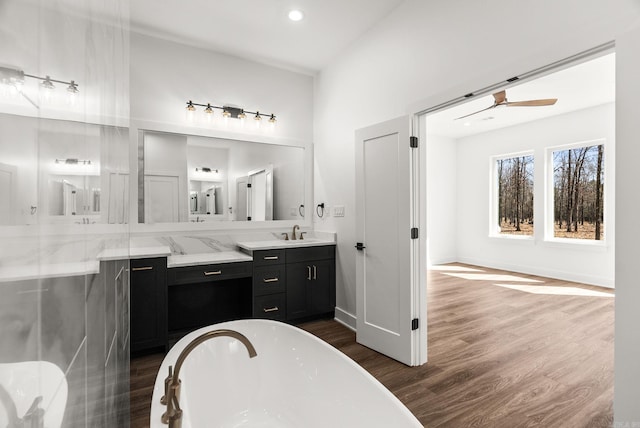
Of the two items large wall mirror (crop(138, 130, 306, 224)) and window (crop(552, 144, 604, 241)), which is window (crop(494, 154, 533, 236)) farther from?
large wall mirror (crop(138, 130, 306, 224))

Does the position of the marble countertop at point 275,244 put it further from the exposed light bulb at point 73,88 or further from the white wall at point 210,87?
the exposed light bulb at point 73,88

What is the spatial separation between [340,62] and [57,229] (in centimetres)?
354

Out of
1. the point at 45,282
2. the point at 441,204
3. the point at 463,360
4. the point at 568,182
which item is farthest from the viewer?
the point at 441,204

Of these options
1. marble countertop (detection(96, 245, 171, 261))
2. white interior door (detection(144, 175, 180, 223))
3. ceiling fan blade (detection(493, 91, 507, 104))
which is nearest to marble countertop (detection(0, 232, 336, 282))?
marble countertop (detection(96, 245, 171, 261))

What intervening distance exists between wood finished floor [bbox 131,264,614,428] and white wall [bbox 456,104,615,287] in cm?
112

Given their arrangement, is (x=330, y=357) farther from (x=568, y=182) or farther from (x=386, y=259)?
(x=568, y=182)

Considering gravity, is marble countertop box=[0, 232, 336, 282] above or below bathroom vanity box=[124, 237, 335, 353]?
above

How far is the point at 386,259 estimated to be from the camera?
2713 mm

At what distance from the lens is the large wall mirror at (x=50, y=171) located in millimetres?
363

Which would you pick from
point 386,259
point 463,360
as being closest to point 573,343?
point 463,360

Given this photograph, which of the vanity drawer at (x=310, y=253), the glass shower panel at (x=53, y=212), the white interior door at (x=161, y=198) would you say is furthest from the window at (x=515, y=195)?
the glass shower panel at (x=53, y=212)

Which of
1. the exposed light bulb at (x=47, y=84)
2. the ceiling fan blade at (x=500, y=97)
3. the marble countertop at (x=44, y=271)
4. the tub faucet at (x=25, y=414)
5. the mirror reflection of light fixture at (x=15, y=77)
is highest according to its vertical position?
the ceiling fan blade at (x=500, y=97)

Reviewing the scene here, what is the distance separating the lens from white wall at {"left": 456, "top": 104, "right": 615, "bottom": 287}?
4867 mm

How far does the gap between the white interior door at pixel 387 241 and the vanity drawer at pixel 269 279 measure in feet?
2.76
